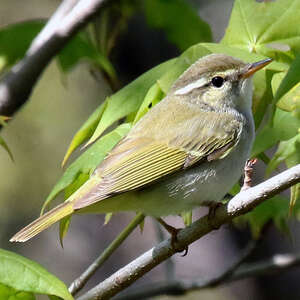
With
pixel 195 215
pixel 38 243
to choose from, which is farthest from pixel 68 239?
pixel 195 215

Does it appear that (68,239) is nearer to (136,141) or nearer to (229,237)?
(229,237)

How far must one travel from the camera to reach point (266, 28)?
9.64 ft

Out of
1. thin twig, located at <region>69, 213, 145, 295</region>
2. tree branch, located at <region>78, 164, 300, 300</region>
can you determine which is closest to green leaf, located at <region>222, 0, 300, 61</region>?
tree branch, located at <region>78, 164, 300, 300</region>

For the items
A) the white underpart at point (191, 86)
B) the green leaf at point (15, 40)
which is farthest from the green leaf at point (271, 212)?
the green leaf at point (15, 40)

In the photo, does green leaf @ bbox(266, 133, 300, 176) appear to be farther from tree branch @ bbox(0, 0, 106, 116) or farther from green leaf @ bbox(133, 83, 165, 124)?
tree branch @ bbox(0, 0, 106, 116)

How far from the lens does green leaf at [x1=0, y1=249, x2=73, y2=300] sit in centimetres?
221

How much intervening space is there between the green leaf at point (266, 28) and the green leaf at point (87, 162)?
67 cm

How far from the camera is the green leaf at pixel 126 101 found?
9.15 ft

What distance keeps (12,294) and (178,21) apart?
104 inches

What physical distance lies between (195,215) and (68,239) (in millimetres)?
1170

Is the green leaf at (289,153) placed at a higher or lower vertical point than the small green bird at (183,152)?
higher

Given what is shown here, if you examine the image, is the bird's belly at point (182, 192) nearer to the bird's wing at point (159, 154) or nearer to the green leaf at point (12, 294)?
the bird's wing at point (159, 154)

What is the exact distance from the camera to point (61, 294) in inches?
87.5

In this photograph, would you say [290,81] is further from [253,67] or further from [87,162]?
[87,162]
